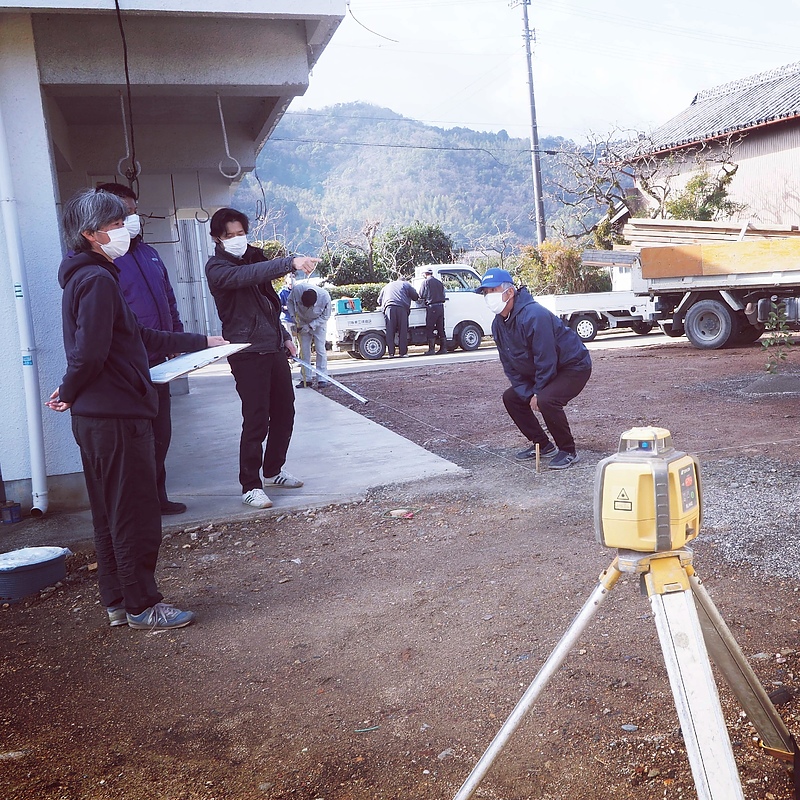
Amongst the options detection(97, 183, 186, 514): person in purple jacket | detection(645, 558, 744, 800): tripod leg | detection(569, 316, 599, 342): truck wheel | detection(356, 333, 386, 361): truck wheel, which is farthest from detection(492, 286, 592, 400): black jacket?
detection(569, 316, 599, 342): truck wheel

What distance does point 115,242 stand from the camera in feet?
11.5

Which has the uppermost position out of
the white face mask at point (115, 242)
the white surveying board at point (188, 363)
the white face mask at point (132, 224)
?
the white face mask at point (132, 224)

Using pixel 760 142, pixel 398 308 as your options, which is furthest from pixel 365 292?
pixel 760 142

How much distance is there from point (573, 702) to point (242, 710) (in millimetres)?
1178

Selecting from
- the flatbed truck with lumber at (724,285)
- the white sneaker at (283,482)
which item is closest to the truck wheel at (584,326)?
the flatbed truck with lumber at (724,285)

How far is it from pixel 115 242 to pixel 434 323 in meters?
14.5

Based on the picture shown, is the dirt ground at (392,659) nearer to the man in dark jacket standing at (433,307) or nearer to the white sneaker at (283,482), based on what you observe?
the white sneaker at (283,482)

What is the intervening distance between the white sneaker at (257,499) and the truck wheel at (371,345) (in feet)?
39.0

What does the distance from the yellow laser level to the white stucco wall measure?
4.68 meters

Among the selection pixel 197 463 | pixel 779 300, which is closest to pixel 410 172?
pixel 779 300

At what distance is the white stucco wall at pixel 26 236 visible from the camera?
17.6ft

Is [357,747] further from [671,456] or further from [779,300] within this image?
[779,300]

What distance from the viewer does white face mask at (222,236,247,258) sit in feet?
17.0

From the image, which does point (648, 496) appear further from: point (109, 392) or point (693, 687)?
point (109, 392)
